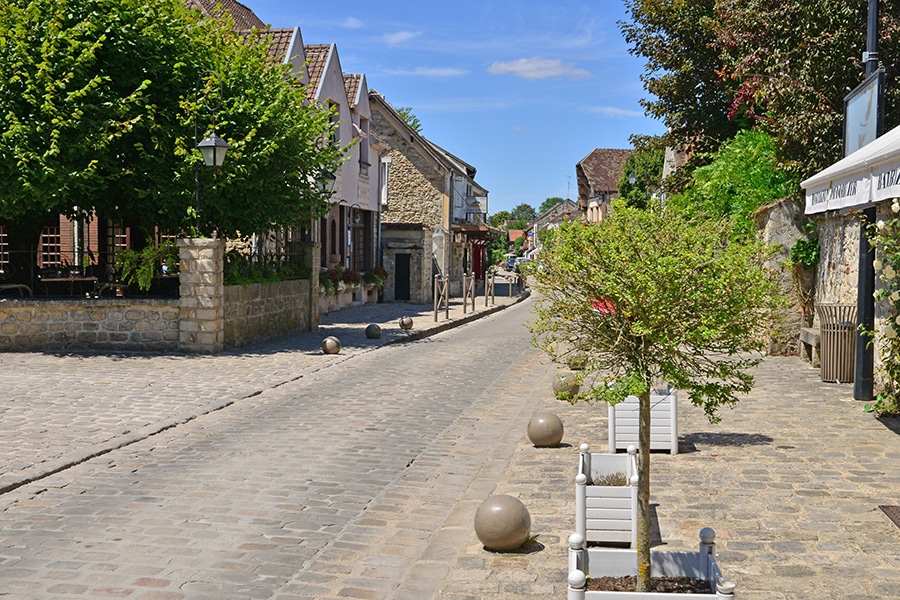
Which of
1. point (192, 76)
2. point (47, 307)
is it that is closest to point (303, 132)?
point (192, 76)

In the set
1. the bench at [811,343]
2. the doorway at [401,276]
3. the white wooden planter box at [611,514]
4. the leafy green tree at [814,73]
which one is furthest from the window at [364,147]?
the white wooden planter box at [611,514]

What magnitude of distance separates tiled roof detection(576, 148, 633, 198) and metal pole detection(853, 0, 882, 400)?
198 ft

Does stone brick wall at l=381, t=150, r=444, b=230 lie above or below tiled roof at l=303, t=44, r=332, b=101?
below

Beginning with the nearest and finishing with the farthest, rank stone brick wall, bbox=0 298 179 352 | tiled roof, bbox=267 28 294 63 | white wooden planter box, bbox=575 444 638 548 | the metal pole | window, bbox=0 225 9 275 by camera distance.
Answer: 1. white wooden planter box, bbox=575 444 638 548
2. the metal pole
3. stone brick wall, bbox=0 298 179 352
4. window, bbox=0 225 9 275
5. tiled roof, bbox=267 28 294 63

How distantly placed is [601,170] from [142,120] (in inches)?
2497

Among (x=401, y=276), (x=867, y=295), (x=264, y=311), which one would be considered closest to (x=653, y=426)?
(x=867, y=295)

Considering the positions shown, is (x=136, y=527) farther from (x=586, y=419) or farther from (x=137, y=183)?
(x=137, y=183)

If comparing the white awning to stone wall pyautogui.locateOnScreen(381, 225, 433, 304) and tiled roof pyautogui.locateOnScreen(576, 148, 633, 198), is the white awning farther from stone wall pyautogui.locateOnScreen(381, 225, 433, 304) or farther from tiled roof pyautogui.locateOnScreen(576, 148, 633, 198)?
tiled roof pyautogui.locateOnScreen(576, 148, 633, 198)

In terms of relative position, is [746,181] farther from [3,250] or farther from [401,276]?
[401,276]

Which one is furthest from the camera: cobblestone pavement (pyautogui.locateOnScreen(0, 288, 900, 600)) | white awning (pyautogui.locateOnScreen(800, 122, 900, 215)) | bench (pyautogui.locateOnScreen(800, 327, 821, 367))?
bench (pyautogui.locateOnScreen(800, 327, 821, 367))

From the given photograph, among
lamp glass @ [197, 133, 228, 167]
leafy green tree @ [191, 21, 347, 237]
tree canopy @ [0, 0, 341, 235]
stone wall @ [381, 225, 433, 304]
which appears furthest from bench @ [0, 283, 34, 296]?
stone wall @ [381, 225, 433, 304]

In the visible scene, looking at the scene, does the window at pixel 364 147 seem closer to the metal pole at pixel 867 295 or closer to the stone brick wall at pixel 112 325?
the stone brick wall at pixel 112 325

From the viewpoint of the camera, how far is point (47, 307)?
16.5 m

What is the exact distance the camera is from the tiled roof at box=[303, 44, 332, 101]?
90.9 feet
